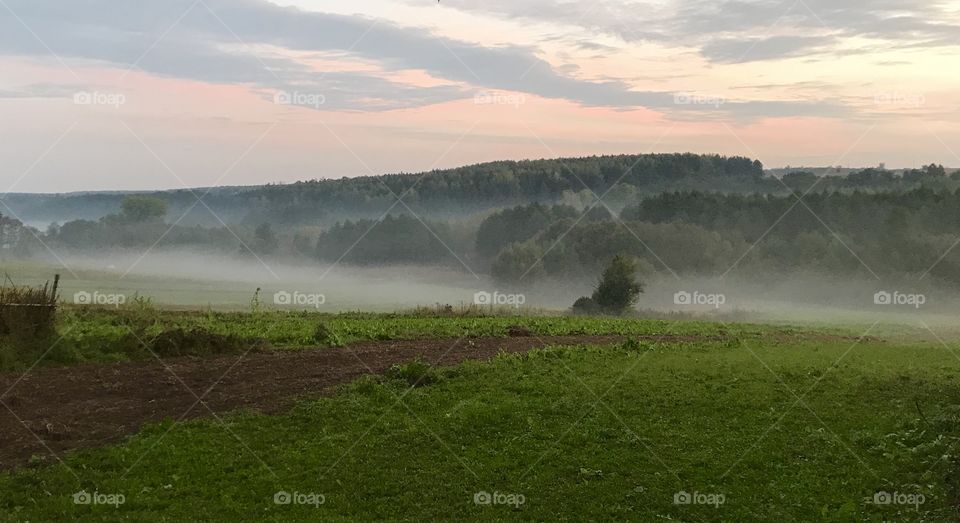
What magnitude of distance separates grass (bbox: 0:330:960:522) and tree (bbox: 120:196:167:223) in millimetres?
115381

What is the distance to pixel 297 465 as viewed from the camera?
48.1 feet

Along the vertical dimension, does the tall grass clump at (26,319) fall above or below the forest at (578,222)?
below

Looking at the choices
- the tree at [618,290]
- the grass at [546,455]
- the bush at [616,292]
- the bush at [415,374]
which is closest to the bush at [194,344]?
the bush at [415,374]

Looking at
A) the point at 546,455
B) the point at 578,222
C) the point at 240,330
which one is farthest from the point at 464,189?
the point at 546,455

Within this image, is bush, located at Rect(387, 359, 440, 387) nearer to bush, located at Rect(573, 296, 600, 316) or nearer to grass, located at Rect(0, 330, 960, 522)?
grass, located at Rect(0, 330, 960, 522)

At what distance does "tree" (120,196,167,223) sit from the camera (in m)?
123

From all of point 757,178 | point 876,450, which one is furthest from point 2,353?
point 757,178

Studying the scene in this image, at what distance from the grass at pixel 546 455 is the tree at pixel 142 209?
115381 millimetres

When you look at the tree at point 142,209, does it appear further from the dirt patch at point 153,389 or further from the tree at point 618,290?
the dirt patch at point 153,389

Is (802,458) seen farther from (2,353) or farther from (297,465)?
(2,353)

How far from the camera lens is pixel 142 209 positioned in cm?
12506

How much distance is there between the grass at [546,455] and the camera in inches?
502

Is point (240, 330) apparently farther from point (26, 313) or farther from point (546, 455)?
point (546, 455)

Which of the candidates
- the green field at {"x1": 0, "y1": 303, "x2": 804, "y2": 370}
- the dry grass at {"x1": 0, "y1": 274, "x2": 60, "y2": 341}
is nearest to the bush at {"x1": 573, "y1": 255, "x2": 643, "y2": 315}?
the green field at {"x1": 0, "y1": 303, "x2": 804, "y2": 370}
